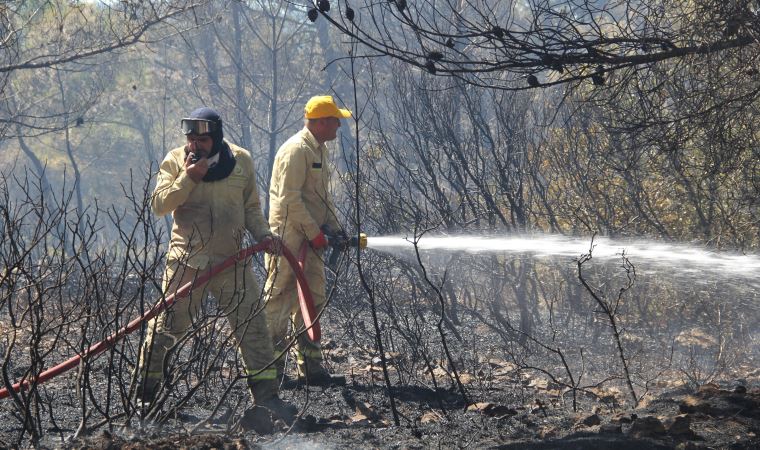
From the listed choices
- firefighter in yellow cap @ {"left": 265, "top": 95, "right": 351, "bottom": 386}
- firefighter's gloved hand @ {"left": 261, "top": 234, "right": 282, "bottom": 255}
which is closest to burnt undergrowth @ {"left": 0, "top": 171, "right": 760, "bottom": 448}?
firefighter in yellow cap @ {"left": 265, "top": 95, "right": 351, "bottom": 386}

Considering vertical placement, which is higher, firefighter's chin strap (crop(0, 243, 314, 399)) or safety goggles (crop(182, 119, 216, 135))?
safety goggles (crop(182, 119, 216, 135))

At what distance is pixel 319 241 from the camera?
6418 mm

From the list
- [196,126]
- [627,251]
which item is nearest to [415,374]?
[196,126]

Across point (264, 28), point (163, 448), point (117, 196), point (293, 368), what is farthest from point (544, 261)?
point (117, 196)

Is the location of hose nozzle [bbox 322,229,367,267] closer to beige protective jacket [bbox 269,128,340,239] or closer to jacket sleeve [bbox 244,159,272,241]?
beige protective jacket [bbox 269,128,340,239]

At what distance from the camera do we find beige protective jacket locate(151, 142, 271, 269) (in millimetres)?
5359

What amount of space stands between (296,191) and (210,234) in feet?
3.97

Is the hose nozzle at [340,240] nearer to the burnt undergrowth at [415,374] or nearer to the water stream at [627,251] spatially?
the burnt undergrowth at [415,374]

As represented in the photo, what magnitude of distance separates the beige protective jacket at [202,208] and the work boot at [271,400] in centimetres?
79

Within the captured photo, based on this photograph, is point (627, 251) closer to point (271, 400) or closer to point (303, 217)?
point (303, 217)

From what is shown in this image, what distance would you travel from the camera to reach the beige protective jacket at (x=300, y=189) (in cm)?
641

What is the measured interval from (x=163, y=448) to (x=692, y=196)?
286 inches

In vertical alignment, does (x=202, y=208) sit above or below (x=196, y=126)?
below

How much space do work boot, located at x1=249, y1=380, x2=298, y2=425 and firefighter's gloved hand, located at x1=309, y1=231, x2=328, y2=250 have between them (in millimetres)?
1250
